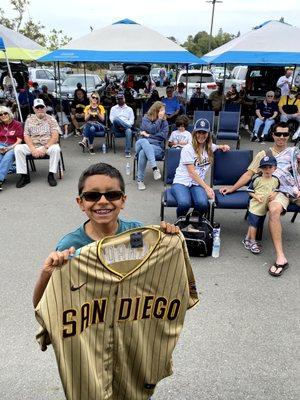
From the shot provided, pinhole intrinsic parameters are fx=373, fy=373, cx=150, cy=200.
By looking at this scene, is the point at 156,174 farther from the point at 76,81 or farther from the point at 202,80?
the point at 202,80

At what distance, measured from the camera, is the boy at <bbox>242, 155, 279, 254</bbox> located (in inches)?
176

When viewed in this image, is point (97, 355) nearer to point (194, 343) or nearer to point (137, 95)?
point (194, 343)

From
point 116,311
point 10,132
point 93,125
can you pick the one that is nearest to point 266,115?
point 93,125

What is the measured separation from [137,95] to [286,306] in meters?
13.3

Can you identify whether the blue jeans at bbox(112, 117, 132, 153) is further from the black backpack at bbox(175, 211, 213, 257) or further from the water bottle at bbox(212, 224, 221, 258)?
the water bottle at bbox(212, 224, 221, 258)

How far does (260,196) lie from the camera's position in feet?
14.7

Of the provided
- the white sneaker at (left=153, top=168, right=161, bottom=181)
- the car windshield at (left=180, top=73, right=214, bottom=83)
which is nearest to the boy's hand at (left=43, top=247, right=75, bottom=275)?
the white sneaker at (left=153, top=168, right=161, bottom=181)

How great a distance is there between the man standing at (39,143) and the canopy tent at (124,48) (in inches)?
102

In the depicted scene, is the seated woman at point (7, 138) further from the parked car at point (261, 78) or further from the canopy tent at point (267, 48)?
the parked car at point (261, 78)

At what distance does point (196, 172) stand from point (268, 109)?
6.87 meters

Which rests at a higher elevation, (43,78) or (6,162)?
(43,78)

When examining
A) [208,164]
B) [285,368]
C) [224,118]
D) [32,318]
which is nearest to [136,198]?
[208,164]

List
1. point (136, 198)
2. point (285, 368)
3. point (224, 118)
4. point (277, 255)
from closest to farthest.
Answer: point (285, 368), point (277, 255), point (136, 198), point (224, 118)

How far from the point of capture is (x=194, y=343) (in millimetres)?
3035
